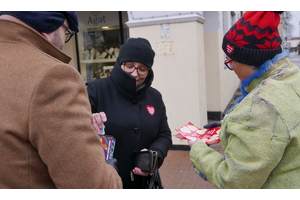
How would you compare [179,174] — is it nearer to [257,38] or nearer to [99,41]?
[257,38]

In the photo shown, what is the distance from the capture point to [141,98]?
7.77 ft

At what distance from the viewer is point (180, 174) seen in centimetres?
429

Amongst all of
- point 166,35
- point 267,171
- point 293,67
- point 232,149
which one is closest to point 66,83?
point 232,149

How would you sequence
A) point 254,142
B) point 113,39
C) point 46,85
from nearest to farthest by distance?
point 46,85 → point 254,142 → point 113,39

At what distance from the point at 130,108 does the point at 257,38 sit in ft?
3.84

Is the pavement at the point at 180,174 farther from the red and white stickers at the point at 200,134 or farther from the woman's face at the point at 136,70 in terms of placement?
the woman's face at the point at 136,70

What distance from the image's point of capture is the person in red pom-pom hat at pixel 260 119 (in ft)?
4.25

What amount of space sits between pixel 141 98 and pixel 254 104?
1.20 meters

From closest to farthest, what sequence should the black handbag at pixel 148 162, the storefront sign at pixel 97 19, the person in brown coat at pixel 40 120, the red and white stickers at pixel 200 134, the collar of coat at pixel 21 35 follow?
the person in brown coat at pixel 40 120 → the collar of coat at pixel 21 35 → the red and white stickers at pixel 200 134 → the black handbag at pixel 148 162 → the storefront sign at pixel 97 19

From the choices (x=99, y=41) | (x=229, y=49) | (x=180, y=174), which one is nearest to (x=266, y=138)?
(x=229, y=49)

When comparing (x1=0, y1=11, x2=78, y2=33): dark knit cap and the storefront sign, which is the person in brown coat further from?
the storefront sign

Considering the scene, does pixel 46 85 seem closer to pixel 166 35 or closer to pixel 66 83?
pixel 66 83

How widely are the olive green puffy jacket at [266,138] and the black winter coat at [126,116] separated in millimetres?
882

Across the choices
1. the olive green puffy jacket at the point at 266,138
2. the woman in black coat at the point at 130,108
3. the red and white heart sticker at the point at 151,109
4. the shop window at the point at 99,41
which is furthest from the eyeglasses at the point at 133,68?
the shop window at the point at 99,41
